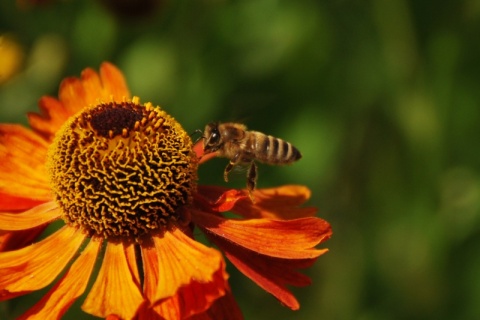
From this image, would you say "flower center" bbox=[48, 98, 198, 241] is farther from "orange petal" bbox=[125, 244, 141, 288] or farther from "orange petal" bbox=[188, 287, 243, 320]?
"orange petal" bbox=[188, 287, 243, 320]

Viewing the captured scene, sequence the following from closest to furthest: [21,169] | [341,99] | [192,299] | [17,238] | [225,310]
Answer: [192,299] → [225,310] → [17,238] → [21,169] → [341,99]

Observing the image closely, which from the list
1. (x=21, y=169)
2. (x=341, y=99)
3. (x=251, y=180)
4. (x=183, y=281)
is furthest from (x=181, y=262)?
(x=341, y=99)

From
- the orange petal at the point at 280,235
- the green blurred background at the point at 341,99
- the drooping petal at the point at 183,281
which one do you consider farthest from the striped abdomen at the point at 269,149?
the green blurred background at the point at 341,99

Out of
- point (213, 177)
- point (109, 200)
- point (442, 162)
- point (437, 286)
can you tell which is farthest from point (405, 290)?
point (109, 200)

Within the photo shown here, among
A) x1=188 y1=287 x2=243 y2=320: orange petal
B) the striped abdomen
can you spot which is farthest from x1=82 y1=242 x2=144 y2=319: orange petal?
the striped abdomen

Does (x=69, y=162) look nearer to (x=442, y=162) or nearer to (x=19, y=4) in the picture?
(x=19, y=4)

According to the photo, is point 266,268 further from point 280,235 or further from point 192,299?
point 192,299
